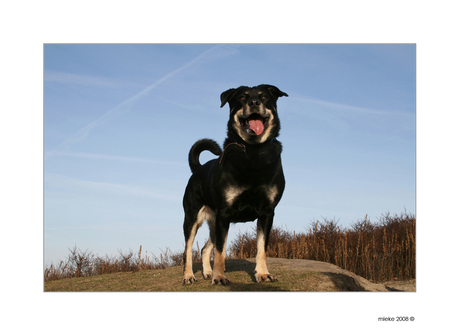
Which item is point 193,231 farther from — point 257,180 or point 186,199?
point 257,180

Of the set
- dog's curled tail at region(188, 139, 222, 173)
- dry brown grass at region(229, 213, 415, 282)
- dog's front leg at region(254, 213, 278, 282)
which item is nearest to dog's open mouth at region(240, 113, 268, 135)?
dog's front leg at region(254, 213, 278, 282)

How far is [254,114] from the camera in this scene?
5.46 meters

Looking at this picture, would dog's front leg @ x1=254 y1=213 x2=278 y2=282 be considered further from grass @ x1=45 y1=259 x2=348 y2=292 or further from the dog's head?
the dog's head

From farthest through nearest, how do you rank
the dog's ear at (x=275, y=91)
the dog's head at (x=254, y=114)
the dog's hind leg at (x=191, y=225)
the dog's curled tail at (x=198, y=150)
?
the dog's curled tail at (x=198, y=150) < the dog's hind leg at (x=191, y=225) < the dog's ear at (x=275, y=91) < the dog's head at (x=254, y=114)

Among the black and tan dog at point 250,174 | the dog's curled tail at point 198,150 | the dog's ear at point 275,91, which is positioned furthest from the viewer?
the dog's curled tail at point 198,150

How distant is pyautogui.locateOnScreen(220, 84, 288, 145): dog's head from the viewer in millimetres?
5418

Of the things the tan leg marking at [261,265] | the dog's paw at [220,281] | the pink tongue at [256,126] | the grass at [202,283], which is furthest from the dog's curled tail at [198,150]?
the dog's paw at [220,281]

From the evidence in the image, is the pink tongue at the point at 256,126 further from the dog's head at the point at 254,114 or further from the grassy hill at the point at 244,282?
the grassy hill at the point at 244,282

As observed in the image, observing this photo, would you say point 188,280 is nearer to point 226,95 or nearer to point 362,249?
point 226,95

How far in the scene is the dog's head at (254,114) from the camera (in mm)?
5418

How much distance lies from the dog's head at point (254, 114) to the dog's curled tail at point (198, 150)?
1920mm

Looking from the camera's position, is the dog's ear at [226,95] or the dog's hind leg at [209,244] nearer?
the dog's ear at [226,95]

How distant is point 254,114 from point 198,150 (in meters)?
2.70

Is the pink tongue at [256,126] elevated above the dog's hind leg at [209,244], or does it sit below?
above
